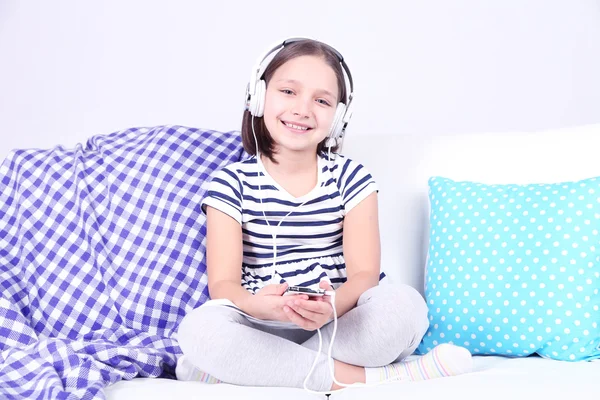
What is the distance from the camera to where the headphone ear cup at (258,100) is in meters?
1.55

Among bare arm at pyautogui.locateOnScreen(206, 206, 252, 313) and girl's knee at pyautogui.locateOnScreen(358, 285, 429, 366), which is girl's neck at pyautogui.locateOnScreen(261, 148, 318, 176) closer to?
bare arm at pyautogui.locateOnScreen(206, 206, 252, 313)

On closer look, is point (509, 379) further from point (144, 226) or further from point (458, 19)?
point (458, 19)

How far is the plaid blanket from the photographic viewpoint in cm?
151

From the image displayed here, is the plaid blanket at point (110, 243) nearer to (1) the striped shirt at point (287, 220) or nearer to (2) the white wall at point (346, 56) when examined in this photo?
(1) the striped shirt at point (287, 220)

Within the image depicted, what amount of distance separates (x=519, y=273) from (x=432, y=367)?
29cm

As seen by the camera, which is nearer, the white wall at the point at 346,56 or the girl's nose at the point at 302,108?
the girl's nose at the point at 302,108

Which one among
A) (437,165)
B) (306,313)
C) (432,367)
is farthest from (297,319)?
(437,165)

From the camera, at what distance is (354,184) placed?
162 centimetres

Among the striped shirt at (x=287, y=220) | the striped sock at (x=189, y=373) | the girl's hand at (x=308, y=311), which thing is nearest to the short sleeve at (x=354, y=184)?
the striped shirt at (x=287, y=220)

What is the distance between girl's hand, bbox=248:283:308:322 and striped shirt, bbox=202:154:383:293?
220 mm

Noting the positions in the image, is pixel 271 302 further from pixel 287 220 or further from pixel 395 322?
pixel 287 220

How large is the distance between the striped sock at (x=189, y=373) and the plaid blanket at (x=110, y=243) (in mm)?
40

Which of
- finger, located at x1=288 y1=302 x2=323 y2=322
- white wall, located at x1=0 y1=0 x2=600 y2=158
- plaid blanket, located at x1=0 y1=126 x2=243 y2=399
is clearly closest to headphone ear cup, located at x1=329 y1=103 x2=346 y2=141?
plaid blanket, located at x1=0 y1=126 x2=243 y2=399

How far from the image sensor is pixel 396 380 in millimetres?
1339
